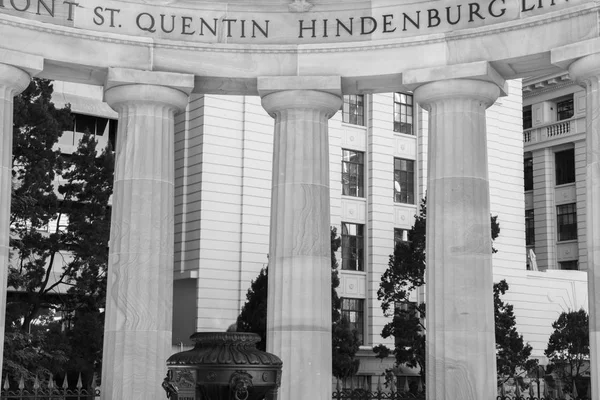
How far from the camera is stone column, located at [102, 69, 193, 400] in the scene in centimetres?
4694

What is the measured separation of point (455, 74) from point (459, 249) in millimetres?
8029

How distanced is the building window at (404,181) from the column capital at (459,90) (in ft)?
228

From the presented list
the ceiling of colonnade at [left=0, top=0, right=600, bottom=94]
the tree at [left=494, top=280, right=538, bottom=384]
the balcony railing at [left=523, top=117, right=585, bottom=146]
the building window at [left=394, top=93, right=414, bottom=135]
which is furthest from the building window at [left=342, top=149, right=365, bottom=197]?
the ceiling of colonnade at [left=0, top=0, right=600, bottom=94]

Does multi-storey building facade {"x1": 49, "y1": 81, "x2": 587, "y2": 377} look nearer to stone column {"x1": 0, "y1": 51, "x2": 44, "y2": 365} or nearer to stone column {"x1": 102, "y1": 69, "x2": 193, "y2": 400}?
stone column {"x1": 102, "y1": 69, "x2": 193, "y2": 400}

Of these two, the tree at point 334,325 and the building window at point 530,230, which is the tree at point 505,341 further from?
the building window at point 530,230

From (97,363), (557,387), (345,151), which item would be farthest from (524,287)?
(97,363)

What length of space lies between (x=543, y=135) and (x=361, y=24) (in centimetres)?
10234

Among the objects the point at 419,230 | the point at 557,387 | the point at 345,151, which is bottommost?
the point at 557,387

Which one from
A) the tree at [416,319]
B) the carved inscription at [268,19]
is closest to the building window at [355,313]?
the tree at [416,319]

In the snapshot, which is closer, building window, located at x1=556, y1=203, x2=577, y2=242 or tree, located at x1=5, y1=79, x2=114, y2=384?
tree, located at x1=5, y1=79, x2=114, y2=384

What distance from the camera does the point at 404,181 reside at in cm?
11869

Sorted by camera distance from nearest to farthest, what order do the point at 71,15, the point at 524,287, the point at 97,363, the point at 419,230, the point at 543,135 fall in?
1. the point at 71,15
2. the point at 97,363
3. the point at 419,230
4. the point at 524,287
5. the point at 543,135

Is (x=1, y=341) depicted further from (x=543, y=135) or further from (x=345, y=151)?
(x=543, y=135)

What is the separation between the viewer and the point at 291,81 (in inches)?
1945
